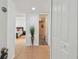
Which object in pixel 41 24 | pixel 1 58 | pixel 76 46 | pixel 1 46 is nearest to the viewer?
pixel 76 46

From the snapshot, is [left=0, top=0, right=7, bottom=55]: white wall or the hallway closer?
[left=0, top=0, right=7, bottom=55]: white wall

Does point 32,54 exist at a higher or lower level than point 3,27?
lower

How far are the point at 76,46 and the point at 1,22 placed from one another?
8.96ft

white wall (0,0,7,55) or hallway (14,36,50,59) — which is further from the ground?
white wall (0,0,7,55)

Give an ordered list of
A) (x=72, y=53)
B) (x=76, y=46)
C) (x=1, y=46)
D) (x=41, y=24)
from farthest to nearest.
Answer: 1. (x=41, y=24)
2. (x=1, y=46)
3. (x=72, y=53)
4. (x=76, y=46)

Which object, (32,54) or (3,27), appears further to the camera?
(32,54)

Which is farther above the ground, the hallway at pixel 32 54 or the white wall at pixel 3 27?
the white wall at pixel 3 27

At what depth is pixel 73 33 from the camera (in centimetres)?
159

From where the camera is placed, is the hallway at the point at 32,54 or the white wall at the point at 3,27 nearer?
the white wall at the point at 3,27

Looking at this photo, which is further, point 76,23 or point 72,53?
point 72,53

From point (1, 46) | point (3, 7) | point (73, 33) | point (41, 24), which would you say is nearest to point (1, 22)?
point (3, 7)

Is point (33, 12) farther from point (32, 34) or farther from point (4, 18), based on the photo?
point (4, 18)

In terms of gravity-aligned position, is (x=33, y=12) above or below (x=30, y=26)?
above

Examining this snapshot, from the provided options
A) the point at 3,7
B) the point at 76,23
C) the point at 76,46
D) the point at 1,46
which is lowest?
the point at 1,46
